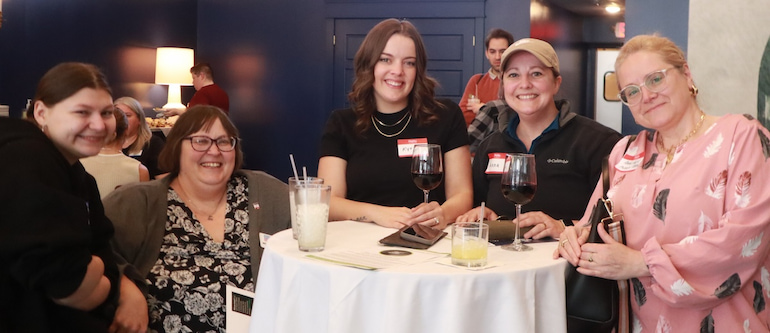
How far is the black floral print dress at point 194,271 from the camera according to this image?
8.26ft

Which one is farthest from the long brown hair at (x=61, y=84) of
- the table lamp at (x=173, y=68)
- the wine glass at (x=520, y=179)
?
the table lamp at (x=173, y=68)

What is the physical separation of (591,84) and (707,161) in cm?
1237

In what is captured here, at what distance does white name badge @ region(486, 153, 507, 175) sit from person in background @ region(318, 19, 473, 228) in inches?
4.0

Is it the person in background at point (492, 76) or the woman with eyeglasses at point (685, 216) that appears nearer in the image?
the woman with eyeglasses at point (685, 216)

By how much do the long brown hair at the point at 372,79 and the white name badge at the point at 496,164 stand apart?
277 mm

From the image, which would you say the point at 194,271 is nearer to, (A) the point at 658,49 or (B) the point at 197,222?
(B) the point at 197,222

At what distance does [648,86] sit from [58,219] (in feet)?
5.20

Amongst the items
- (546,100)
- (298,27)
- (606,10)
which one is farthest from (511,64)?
(606,10)

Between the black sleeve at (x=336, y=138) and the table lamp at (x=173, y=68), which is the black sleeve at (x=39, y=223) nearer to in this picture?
the black sleeve at (x=336, y=138)

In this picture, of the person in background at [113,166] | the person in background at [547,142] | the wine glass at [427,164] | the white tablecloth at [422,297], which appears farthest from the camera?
the person in background at [113,166]

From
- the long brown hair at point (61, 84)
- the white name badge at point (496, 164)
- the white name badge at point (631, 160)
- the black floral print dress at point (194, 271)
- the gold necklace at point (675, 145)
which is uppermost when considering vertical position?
the long brown hair at point (61, 84)

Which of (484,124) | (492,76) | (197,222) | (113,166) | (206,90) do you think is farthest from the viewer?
(206,90)

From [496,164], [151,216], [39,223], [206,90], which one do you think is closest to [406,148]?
[496,164]

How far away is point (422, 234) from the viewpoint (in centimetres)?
210
